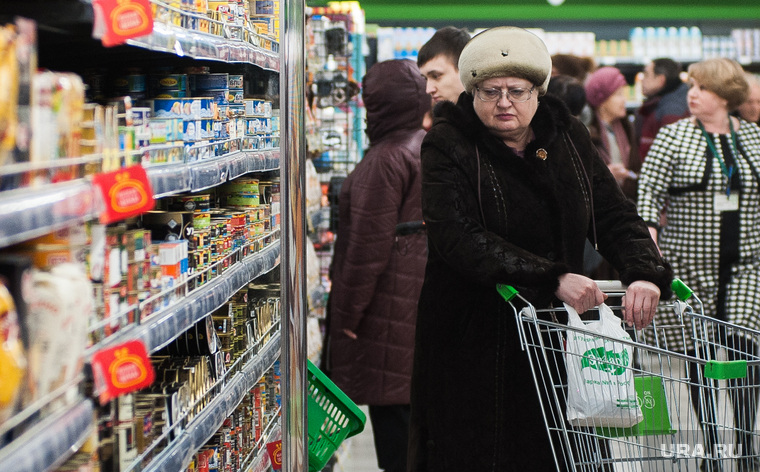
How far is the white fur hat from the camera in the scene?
2605 mm

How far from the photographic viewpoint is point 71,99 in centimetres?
144

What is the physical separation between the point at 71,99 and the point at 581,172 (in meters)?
1.68

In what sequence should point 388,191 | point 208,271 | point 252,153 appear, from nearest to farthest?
point 208,271 < point 252,153 < point 388,191

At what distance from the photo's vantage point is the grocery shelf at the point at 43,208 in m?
1.11

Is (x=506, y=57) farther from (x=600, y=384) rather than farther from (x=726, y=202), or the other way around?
(x=726, y=202)

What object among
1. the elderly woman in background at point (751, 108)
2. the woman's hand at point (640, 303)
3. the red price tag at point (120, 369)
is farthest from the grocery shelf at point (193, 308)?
the elderly woman in background at point (751, 108)

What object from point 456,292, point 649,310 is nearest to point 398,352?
point 456,292

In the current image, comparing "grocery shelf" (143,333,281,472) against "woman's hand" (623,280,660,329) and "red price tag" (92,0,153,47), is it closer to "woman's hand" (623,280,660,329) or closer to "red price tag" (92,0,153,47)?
"red price tag" (92,0,153,47)

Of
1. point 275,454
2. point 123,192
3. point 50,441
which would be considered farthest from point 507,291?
point 50,441

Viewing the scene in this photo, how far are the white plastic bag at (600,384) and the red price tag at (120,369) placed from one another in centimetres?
110

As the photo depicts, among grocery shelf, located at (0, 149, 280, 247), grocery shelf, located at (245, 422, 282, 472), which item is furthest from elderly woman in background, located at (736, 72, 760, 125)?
grocery shelf, located at (0, 149, 280, 247)

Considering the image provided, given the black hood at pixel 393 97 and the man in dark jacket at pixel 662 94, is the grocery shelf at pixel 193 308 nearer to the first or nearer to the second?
the black hood at pixel 393 97

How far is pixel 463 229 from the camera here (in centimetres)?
255

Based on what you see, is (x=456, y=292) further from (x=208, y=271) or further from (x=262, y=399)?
(x=262, y=399)
